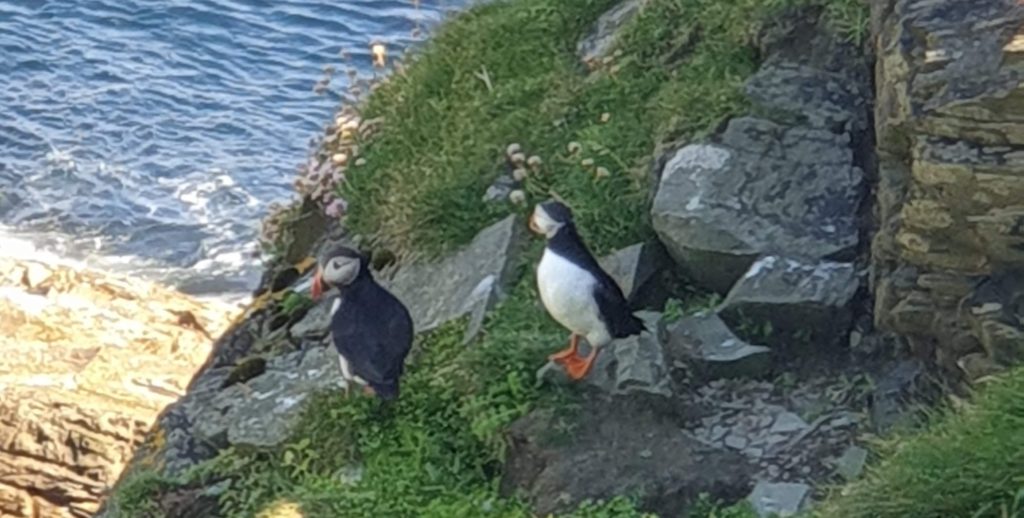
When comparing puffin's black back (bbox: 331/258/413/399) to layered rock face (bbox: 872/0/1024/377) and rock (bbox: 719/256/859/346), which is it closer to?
rock (bbox: 719/256/859/346)

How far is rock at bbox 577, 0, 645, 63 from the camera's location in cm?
982

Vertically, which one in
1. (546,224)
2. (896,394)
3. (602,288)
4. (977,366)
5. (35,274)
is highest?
(546,224)

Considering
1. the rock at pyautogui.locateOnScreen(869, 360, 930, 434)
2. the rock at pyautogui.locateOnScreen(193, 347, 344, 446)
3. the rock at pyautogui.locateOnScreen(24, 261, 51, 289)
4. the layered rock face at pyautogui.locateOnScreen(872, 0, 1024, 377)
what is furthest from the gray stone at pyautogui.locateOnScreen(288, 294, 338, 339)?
the rock at pyautogui.locateOnScreen(24, 261, 51, 289)

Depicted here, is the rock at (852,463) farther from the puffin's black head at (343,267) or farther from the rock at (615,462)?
the puffin's black head at (343,267)

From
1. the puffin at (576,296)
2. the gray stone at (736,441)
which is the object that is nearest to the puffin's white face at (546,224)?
the puffin at (576,296)

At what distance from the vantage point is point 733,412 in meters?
7.16

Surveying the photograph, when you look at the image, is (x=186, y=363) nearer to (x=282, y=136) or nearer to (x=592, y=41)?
(x=592, y=41)

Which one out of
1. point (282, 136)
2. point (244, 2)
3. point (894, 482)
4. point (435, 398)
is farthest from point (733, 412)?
point (244, 2)

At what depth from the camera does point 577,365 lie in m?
7.21

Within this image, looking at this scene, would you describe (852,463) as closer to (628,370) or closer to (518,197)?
(628,370)

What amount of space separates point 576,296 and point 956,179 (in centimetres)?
150

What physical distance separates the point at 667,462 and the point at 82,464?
5841 millimetres

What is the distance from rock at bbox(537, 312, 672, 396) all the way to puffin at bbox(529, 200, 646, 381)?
0.15 ft

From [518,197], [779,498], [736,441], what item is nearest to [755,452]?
[736,441]
